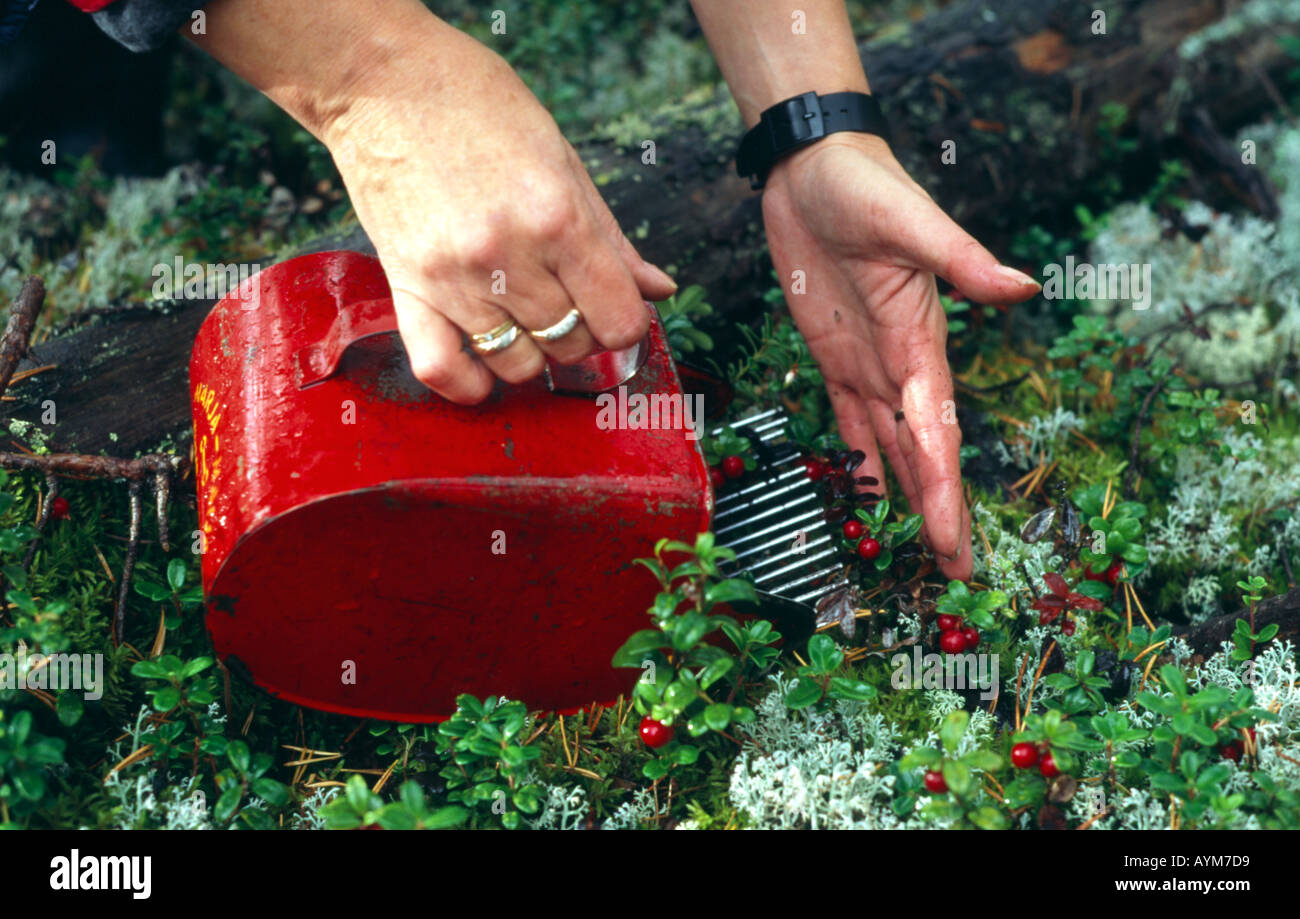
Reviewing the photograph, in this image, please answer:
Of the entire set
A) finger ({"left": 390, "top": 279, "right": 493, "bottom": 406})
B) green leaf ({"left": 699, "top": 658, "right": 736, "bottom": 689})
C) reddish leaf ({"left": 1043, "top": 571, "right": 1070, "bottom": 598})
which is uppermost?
finger ({"left": 390, "top": 279, "right": 493, "bottom": 406})

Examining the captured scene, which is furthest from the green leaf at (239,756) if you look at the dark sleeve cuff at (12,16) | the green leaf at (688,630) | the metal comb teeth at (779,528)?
the dark sleeve cuff at (12,16)

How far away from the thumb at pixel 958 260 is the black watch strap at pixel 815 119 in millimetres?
504

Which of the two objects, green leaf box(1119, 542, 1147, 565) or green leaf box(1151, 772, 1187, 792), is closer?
green leaf box(1151, 772, 1187, 792)

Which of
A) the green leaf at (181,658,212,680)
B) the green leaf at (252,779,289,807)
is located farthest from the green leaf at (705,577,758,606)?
the green leaf at (181,658,212,680)

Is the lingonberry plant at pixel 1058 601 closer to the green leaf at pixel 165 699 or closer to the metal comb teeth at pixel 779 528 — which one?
the metal comb teeth at pixel 779 528

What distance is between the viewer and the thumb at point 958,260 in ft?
6.66

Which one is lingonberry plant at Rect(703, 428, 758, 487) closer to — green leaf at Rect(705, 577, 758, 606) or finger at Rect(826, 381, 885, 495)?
finger at Rect(826, 381, 885, 495)

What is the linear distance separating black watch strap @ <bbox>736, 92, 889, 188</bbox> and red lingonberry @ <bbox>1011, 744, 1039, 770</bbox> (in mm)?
1714

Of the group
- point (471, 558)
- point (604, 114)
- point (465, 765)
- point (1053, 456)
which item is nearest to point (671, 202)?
point (604, 114)

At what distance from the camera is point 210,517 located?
1958 mm

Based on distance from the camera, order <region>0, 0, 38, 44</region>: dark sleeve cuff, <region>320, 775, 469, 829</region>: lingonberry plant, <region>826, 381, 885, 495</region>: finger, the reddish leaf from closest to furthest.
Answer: <region>320, 775, 469, 829</region>: lingonberry plant → the reddish leaf → <region>0, 0, 38, 44</region>: dark sleeve cuff → <region>826, 381, 885, 495</region>: finger

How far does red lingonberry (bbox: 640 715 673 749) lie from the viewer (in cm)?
197

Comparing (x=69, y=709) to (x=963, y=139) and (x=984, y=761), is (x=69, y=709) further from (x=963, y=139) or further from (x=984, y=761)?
(x=963, y=139)

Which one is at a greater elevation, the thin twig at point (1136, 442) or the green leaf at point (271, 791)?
the thin twig at point (1136, 442)
